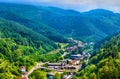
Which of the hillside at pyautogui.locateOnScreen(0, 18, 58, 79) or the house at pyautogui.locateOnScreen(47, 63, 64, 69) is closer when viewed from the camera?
the hillside at pyautogui.locateOnScreen(0, 18, 58, 79)

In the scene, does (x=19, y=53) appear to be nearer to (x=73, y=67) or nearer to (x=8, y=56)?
(x=8, y=56)

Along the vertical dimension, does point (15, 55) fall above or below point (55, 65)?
above

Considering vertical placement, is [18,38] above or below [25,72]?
above

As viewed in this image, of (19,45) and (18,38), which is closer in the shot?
(19,45)

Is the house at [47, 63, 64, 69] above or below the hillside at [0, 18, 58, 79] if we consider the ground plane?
below

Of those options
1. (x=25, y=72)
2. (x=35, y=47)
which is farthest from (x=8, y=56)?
(x=35, y=47)

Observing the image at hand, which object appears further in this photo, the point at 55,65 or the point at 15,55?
the point at 15,55

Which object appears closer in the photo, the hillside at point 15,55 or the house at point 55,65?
the hillside at point 15,55

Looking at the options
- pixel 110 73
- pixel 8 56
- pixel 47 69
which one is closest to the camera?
pixel 110 73

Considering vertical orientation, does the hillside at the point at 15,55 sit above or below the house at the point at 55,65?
above

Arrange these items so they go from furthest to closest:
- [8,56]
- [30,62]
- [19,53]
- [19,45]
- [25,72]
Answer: [19,45] → [19,53] → [8,56] → [30,62] → [25,72]
